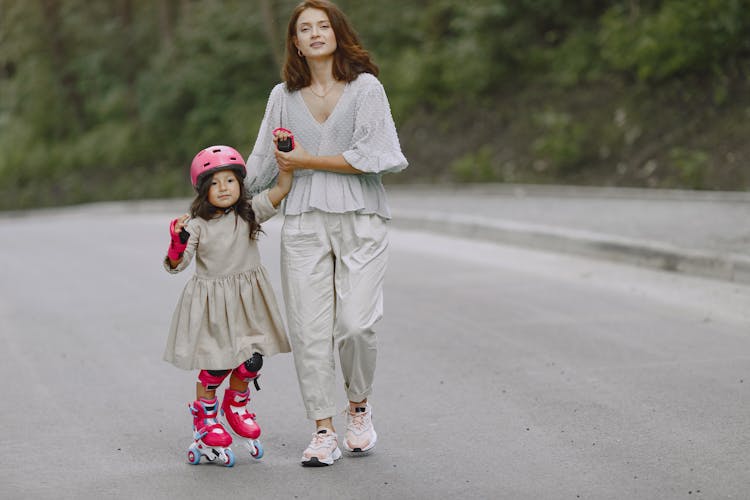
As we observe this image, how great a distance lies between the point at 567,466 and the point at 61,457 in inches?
88.3

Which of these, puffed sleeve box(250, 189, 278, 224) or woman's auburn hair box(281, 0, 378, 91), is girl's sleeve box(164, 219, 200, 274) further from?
woman's auburn hair box(281, 0, 378, 91)

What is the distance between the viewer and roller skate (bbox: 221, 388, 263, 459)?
5383mm

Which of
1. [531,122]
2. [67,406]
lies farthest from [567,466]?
[531,122]

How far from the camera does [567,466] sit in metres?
5.20

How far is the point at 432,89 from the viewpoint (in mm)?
26750

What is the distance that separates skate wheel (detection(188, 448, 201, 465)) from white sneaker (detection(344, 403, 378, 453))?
2.11ft

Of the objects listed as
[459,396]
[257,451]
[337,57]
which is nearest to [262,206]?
[337,57]

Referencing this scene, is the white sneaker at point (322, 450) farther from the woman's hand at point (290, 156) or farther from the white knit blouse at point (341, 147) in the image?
the woman's hand at point (290, 156)

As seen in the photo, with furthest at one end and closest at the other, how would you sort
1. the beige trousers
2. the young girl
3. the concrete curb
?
1. the concrete curb
2. the beige trousers
3. the young girl

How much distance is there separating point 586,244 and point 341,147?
739 centimetres

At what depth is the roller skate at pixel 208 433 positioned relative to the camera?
532 centimetres

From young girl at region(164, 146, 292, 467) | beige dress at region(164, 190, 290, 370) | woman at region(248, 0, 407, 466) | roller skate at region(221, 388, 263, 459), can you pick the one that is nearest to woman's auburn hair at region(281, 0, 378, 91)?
woman at region(248, 0, 407, 466)

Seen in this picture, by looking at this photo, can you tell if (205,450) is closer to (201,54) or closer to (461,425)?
(461,425)

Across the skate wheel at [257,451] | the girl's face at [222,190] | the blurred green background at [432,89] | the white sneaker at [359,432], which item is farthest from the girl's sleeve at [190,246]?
the blurred green background at [432,89]
